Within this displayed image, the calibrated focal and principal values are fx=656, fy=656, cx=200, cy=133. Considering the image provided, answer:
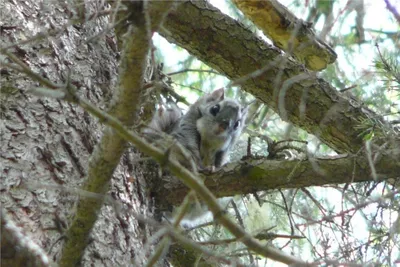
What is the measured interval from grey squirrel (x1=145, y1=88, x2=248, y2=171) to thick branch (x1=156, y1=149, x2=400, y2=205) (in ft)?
3.62

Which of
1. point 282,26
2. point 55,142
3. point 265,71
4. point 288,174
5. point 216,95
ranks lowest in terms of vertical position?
point 55,142

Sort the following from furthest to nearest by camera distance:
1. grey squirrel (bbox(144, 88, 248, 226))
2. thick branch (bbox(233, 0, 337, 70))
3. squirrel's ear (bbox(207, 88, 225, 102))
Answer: squirrel's ear (bbox(207, 88, 225, 102)) → grey squirrel (bbox(144, 88, 248, 226)) → thick branch (bbox(233, 0, 337, 70))

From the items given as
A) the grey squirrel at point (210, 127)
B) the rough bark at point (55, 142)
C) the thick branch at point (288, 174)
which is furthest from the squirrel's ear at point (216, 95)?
the thick branch at point (288, 174)

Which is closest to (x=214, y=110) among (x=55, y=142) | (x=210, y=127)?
(x=210, y=127)

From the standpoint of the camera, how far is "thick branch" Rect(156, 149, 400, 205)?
8.11 feet

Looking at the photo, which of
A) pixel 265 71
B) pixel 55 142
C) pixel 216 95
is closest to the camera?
pixel 55 142

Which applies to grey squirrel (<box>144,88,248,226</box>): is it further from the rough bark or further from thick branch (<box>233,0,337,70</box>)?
the rough bark

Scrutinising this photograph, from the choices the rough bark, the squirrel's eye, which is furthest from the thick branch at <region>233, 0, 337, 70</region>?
the squirrel's eye

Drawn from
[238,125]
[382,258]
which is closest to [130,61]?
[382,258]

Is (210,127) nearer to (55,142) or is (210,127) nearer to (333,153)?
(333,153)

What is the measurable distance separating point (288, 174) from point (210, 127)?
4.52ft

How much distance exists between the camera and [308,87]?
286 cm

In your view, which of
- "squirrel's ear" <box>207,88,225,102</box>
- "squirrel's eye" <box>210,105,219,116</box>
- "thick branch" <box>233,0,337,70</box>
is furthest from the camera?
"squirrel's ear" <box>207,88,225,102</box>

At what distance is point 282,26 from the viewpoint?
2.87 metres
